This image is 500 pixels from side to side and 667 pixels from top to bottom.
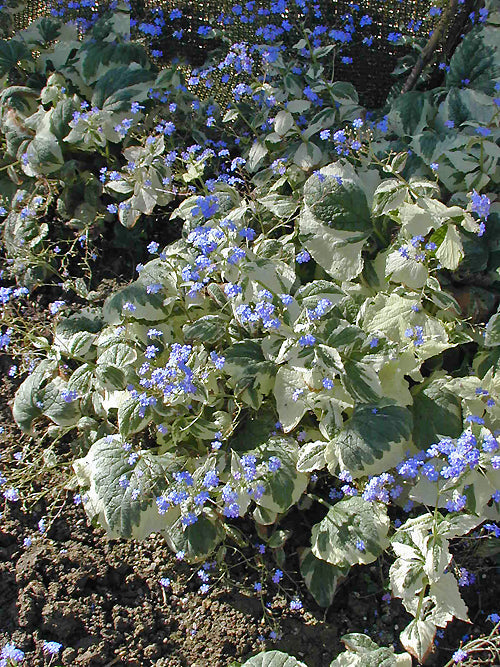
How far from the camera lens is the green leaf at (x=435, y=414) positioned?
2.29 m

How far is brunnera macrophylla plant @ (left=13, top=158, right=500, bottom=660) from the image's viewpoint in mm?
2109

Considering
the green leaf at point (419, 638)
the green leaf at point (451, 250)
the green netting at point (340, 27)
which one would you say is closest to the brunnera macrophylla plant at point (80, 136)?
the green netting at point (340, 27)

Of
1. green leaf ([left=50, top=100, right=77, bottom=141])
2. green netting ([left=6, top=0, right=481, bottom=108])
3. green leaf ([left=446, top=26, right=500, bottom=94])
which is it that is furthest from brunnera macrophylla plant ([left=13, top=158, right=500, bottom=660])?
green netting ([left=6, top=0, right=481, bottom=108])

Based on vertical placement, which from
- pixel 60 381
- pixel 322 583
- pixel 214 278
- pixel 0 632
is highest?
pixel 214 278

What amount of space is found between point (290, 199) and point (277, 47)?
2.92ft

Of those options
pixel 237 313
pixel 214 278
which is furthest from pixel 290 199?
pixel 237 313

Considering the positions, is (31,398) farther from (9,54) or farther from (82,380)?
(9,54)

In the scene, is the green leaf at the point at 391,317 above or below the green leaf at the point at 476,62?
below

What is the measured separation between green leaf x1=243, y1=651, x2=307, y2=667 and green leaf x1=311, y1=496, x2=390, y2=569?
0.31 metres

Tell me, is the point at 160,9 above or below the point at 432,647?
above

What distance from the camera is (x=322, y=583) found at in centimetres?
223

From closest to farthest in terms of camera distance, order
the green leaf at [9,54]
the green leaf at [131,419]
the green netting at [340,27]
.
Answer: the green leaf at [131,419] < the green leaf at [9,54] < the green netting at [340,27]

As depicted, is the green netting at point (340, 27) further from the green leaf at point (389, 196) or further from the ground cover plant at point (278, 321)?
the green leaf at point (389, 196)

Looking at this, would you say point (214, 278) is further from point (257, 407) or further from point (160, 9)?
point (160, 9)
